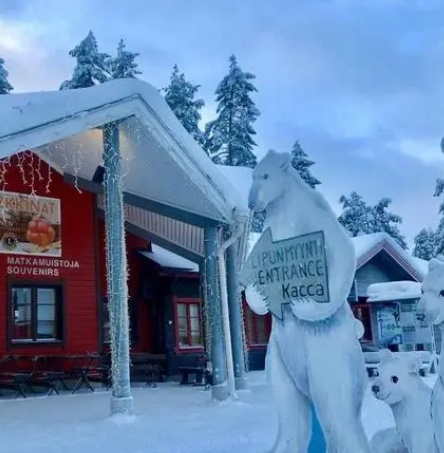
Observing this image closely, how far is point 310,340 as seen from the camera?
4.27m

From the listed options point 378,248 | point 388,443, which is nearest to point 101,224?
point 378,248

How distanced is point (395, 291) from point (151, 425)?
11236 millimetres

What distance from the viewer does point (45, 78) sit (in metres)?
34.3

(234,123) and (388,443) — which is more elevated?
(234,123)

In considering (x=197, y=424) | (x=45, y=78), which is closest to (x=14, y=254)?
(x=197, y=424)

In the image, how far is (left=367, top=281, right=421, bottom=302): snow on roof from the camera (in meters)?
17.0

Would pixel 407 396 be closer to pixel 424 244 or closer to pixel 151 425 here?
pixel 151 425

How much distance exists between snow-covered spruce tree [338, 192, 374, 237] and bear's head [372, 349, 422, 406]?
3437 centimetres

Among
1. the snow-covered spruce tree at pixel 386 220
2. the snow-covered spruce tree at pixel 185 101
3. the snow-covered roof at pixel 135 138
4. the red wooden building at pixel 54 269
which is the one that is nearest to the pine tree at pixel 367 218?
the snow-covered spruce tree at pixel 386 220

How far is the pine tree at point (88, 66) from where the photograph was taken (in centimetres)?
3014

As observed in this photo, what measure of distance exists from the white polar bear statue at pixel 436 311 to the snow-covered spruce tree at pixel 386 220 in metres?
35.7

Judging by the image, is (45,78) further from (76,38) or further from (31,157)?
(31,157)

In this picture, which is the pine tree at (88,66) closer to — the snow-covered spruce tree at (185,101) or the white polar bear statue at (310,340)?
the snow-covered spruce tree at (185,101)

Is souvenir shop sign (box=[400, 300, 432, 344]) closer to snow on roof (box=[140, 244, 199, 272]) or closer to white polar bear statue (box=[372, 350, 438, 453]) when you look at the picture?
snow on roof (box=[140, 244, 199, 272])
